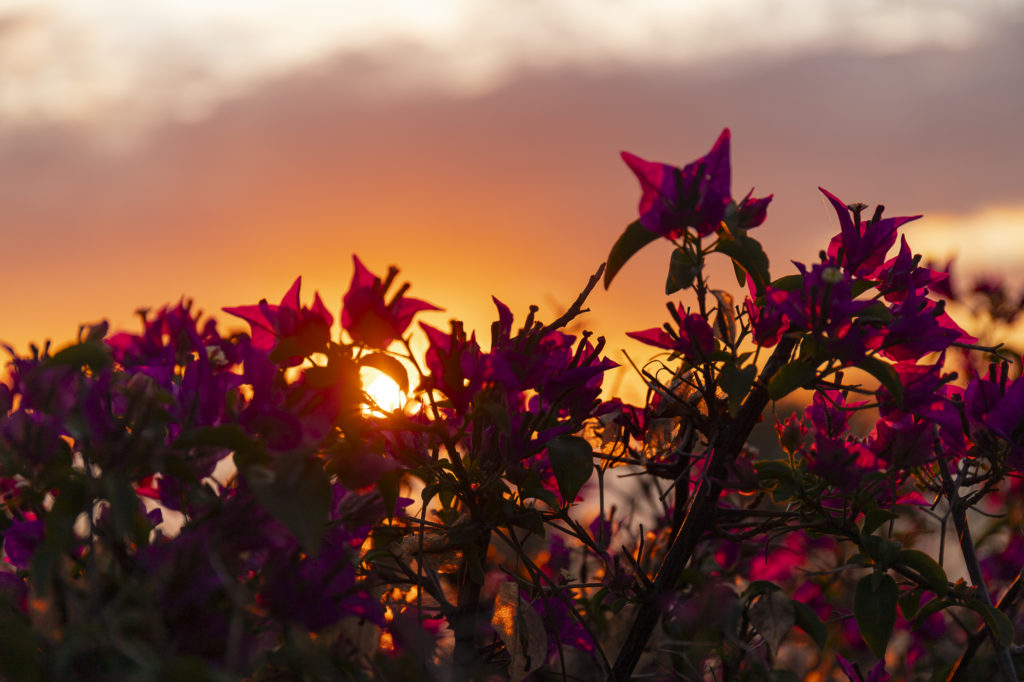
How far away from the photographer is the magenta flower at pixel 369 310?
0.68 metres

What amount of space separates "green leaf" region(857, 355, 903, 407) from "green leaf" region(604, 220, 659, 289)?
20 cm

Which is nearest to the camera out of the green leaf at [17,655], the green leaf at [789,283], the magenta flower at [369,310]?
the green leaf at [17,655]

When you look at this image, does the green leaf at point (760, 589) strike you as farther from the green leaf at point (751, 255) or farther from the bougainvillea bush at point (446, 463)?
the green leaf at point (751, 255)

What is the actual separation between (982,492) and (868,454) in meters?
0.15

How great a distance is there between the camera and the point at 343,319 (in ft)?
2.27

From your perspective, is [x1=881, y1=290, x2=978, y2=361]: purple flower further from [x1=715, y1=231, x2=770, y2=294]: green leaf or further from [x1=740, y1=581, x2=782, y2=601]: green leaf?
[x1=740, y1=581, x2=782, y2=601]: green leaf

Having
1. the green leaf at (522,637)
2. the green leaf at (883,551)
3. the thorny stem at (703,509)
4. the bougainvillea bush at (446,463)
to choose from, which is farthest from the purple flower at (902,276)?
the green leaf at (522,637)

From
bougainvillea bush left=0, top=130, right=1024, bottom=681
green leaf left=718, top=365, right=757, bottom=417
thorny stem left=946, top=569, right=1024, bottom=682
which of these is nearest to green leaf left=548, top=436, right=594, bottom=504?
bougainvillea bush left=0, top=130, right=1024, bottom=681

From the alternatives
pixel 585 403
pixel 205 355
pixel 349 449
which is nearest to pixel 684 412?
pixel 585 403

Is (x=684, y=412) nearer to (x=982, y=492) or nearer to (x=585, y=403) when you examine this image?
(x=585, y=403)

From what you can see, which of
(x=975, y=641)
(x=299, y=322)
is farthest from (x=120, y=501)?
(x=975, y=641)

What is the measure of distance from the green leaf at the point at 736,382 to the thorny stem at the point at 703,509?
6 centimetres

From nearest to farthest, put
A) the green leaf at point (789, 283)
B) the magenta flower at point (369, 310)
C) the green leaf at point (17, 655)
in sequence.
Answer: the green leaf at point (17, 655)
the magenta flower at point (369, 310)
the green leaf at point (789, 283)

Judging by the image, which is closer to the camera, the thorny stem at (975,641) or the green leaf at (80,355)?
the green leaf at (80,355)
